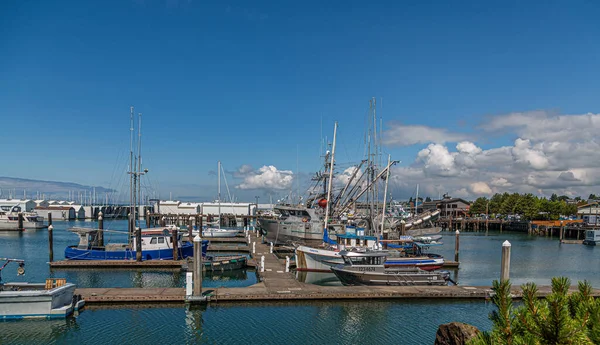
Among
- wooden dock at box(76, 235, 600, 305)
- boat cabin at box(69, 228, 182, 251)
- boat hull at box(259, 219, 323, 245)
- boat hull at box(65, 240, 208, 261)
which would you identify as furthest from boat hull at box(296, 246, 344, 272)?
boat hull at box(259, 219, 323, 245)

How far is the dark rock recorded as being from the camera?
11219 millimetres

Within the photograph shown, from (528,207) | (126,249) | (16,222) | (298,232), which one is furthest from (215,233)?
(528,207)

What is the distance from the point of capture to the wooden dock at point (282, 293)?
22.9 meters

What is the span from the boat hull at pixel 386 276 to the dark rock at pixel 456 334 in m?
15.7

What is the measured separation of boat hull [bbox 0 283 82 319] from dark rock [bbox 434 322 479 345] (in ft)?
60.7

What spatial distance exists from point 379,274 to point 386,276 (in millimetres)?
515

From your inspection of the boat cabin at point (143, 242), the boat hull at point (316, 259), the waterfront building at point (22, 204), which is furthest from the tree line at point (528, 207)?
the waterfront building at point (22, 204)

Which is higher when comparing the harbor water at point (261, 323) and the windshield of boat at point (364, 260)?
the windshield of boat at point (364, 260)

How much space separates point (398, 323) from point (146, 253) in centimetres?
2806

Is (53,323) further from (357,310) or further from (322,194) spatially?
(322,194)

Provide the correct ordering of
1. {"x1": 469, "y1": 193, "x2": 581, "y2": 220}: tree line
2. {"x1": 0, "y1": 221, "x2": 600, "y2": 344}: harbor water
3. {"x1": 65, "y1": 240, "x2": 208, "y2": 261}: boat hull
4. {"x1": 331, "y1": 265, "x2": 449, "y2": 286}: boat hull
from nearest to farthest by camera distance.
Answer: {"x1": 0, "y1": 221, "x2": 600, "y2": 344}: harbor water → {"x1": 331, "y1": 265, "x2": 449, "y2": 286}: boat hull → {"x1": 65, "y1": 240, "x2": 208, "y2": 261}: boat hull → {"x1": 469, "y1": 193, "x2": 581, "y2": 220}: tree line

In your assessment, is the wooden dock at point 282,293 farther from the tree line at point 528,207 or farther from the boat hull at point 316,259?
the tree line at point 528,207

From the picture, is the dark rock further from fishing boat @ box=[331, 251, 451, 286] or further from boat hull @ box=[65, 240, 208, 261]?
boat hull @ box=[65, 240, 208, 261]

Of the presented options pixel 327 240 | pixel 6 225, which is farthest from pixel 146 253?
pixel 6 225
